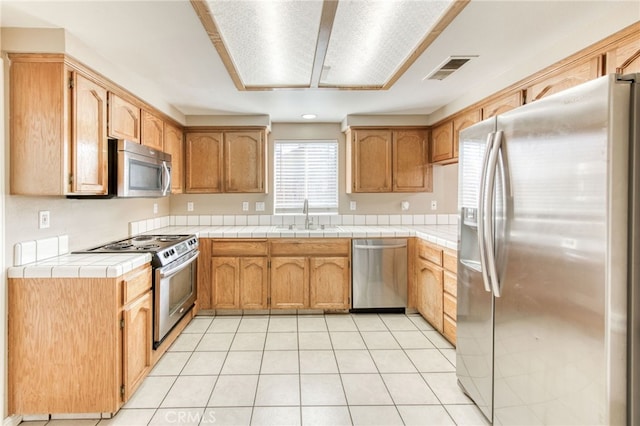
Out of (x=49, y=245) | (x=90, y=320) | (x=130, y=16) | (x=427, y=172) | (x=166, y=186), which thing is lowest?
(x=90, y=320)

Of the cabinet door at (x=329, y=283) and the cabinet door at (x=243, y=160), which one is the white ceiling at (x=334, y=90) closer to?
the cabinet door at (x=243, y=160)

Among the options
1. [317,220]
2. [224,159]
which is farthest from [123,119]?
[317,220]

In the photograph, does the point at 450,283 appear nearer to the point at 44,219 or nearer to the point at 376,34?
the point at 376,34

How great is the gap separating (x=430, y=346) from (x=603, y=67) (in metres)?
2.21

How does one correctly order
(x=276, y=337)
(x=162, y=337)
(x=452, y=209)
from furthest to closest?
(x=452, y=209)
(x=276, y=337)
(x=162, y=337)

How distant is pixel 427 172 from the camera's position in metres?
3.86

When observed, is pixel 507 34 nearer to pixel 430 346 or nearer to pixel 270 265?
pixel 430 346

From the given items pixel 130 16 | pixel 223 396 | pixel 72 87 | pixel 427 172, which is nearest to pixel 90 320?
pixel 223 396

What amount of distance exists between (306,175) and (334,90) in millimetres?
1478

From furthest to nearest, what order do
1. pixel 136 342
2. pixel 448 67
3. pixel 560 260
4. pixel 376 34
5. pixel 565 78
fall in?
pixel 448 67
pixel 136 342
pixel 565 78
pixel 376 34
pixel 560 260

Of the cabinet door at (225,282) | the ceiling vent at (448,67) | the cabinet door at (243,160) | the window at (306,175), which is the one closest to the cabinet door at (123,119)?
the cabinet door at (243,160)

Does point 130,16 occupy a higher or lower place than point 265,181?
higher

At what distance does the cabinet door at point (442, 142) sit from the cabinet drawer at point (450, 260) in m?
1.14

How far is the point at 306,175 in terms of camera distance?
4.10m
